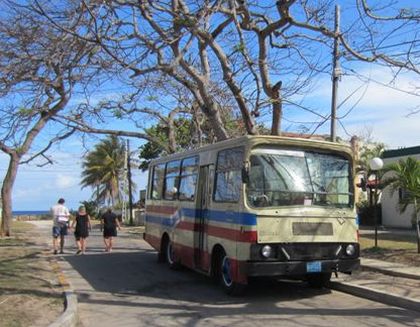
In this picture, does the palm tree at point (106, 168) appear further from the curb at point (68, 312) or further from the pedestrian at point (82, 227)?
the curb at point (68, 312)

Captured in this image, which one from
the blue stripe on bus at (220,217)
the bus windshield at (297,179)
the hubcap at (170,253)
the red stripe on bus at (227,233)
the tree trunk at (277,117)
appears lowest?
the hubcap at (170,253)

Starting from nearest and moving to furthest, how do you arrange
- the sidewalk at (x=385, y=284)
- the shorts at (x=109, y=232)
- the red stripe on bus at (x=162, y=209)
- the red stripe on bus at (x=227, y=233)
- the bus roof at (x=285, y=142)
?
the sidewalk at (x=385, y=284), the red stripe on bus at (x=227, y=233), the bus roof at (x=285, y=142), the red stripe on bus at (x=162, y=209), the shorts at (x=109, y=232)

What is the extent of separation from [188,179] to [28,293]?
4596mm

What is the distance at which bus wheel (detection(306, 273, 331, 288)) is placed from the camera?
466 inches

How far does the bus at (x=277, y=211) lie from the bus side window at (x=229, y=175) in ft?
0.06

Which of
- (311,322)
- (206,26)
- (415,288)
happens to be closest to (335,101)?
(206,26)

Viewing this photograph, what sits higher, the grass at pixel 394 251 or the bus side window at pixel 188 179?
the bus side window at pixel 188 179

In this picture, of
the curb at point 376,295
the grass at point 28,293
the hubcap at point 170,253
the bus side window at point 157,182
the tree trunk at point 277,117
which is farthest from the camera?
the bus side window at point 157,182

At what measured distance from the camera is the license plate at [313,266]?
1062cm

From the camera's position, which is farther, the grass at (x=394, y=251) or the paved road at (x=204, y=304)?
the grass at (x=394, y=251)

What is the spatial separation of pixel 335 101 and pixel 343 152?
6.93 m

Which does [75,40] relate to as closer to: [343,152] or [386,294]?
[343,152]

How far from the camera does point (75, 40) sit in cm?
1449

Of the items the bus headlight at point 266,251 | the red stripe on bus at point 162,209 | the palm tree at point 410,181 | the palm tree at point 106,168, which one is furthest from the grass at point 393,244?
the palm tree at point 106,168
